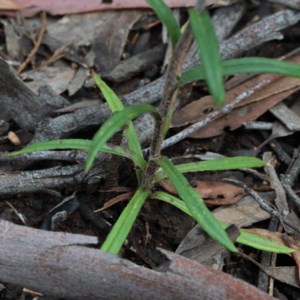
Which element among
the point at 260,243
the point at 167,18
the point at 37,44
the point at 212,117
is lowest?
the point at 260,243

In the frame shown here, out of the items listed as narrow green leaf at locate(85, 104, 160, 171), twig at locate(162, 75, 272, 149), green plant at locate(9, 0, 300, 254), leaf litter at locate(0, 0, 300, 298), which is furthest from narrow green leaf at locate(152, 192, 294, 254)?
narrow green leaf at locate(85, 104, 160, 171)

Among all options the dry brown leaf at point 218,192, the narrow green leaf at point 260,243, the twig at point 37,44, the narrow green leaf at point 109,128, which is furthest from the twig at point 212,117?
the twig at point 37,44

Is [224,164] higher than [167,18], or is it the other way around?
[167,18]

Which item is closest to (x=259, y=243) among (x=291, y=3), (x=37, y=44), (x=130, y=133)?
(x=130, y=133)

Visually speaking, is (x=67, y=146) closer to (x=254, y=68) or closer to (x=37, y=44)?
(x=254, y=68)

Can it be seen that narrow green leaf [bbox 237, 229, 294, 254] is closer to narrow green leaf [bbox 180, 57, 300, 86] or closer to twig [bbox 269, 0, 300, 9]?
narrow green leaf [bbox 180, 57, 300, 86]

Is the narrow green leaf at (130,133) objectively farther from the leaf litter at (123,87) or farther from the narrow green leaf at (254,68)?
the narrow green leaf at (254,68)

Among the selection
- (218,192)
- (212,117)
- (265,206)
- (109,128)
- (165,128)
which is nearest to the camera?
(109,128)
